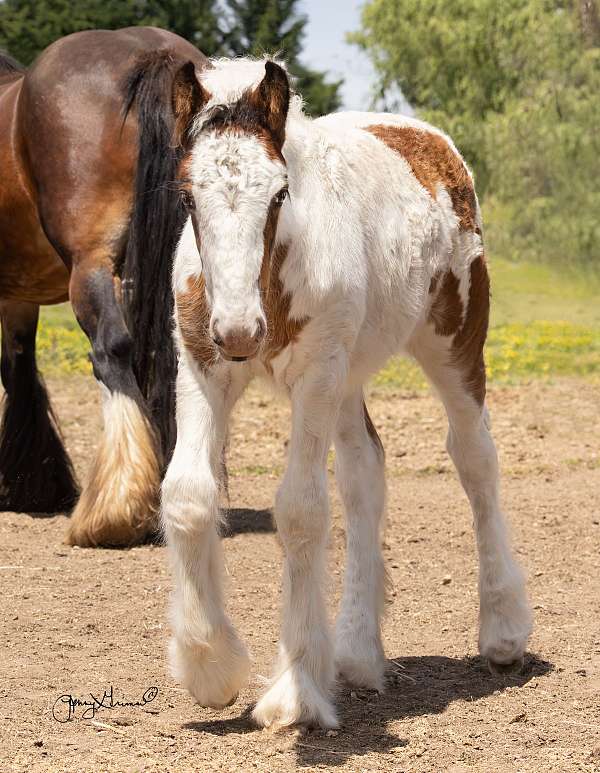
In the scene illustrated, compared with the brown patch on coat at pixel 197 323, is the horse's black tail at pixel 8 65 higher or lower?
higher

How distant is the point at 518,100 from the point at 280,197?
68.0 ft

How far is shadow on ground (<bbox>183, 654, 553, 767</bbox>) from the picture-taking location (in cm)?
362

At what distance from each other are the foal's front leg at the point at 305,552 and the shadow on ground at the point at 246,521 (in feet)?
9.69

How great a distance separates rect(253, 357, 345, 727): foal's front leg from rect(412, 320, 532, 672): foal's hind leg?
1.11m

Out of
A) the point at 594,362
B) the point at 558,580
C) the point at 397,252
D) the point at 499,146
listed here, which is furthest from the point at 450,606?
the point at 499,146

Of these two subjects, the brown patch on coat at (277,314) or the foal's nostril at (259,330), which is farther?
the brown patch on coat at (277,314)

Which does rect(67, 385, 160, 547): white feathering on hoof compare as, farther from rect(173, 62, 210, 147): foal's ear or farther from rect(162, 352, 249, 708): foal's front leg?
rect(173, 62, 210, 147): foal's ear

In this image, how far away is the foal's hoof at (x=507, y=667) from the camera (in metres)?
4.56

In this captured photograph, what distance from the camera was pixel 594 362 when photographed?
14.2 metres

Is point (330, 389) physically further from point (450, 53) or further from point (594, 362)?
point (450, 53)

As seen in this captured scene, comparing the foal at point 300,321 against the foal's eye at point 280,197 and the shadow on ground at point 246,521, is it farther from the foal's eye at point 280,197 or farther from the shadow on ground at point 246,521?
the shadow on ground at point 246,521

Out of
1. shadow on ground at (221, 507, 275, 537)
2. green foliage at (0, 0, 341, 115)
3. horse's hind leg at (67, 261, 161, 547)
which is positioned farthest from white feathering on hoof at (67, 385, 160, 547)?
green foliage at (0, 0, 341, 115)

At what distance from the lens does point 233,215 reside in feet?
10.5
